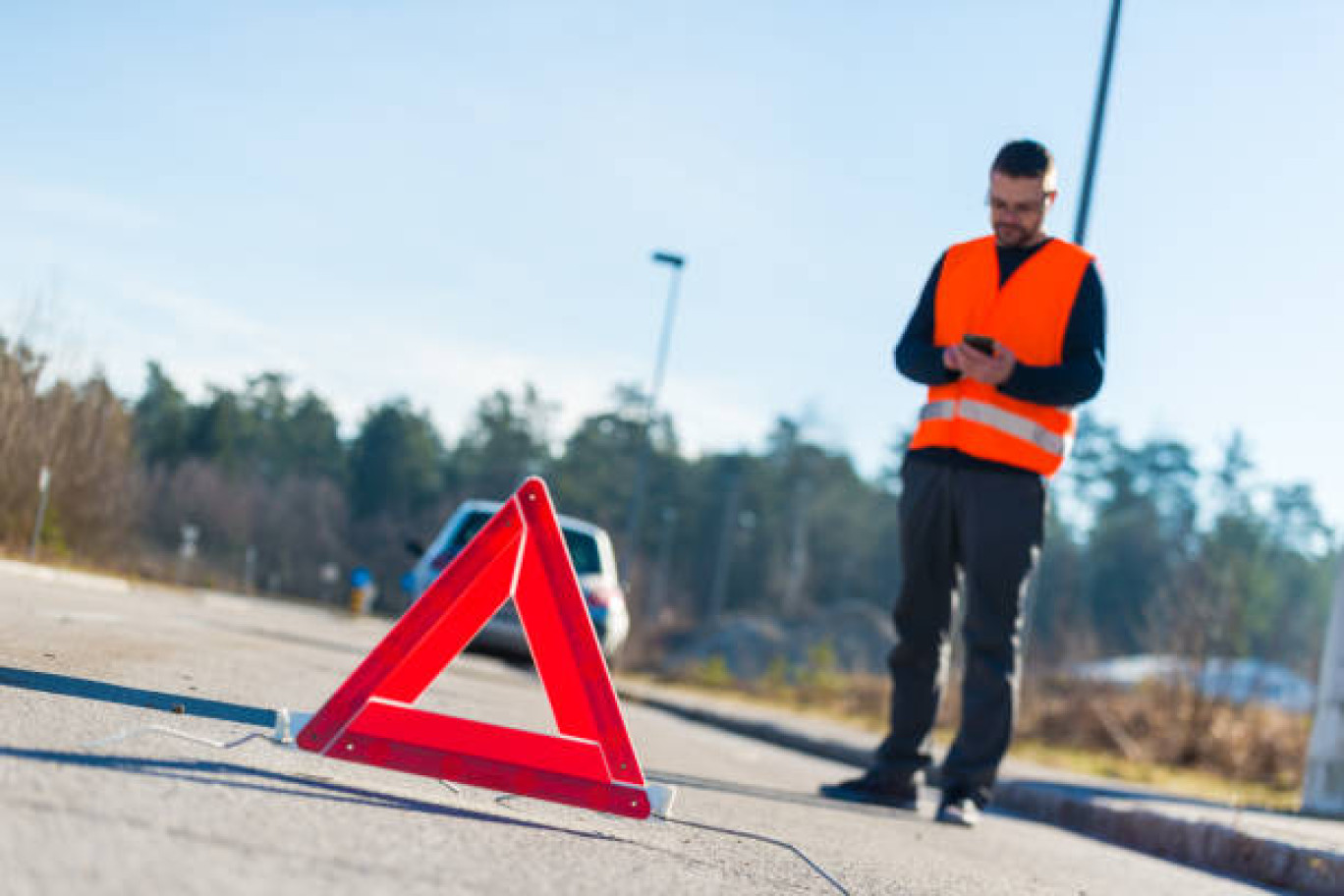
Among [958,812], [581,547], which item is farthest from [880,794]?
[581,547]

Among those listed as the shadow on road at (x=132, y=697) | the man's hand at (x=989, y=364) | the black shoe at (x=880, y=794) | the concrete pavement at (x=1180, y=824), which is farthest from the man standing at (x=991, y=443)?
the shadow on road at (x=132, y=697)

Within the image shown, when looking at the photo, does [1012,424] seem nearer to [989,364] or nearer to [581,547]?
[989,364]

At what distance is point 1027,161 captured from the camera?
564 cm

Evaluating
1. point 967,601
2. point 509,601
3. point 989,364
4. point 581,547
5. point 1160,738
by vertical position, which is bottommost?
point 1160,738

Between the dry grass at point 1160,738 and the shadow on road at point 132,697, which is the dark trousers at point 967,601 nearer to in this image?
the shadow on road at point 132,697

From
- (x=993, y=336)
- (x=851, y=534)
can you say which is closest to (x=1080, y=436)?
(x=851, y=534)

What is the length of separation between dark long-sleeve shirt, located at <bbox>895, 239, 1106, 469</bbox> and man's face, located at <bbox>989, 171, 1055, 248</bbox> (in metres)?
0.07

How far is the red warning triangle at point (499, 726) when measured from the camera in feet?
12.0

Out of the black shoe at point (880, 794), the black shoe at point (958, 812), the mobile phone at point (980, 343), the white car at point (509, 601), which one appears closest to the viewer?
the mobile phone at point (980, 343)

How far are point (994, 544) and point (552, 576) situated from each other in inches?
89.4

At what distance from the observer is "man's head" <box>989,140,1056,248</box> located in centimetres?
564

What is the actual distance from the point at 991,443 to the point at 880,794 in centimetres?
151

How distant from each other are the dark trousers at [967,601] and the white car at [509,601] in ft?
21.9

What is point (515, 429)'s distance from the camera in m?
88.8
